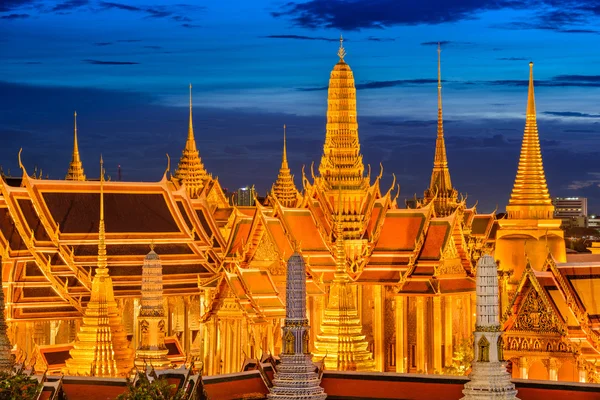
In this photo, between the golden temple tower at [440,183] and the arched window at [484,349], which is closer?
the arched window at [484,349]

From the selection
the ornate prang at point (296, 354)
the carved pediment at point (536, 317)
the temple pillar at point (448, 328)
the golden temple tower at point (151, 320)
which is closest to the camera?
the ornate prang at point (296, 354)

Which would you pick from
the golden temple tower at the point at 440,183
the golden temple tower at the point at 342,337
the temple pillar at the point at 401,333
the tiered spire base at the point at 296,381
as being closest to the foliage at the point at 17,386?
the tiered spire base at the point at 296,381

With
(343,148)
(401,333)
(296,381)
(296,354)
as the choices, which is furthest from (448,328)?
(296,381)

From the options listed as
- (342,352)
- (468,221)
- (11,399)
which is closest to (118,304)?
(342,352)

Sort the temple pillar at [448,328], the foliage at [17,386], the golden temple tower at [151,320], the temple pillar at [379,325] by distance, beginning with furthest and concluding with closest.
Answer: the temple pillar at [379,325] < the temple pillar at [448,328] < the golden temple tower at [151,320] < the foliage at [17,386]

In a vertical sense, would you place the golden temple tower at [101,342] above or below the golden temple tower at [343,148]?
below

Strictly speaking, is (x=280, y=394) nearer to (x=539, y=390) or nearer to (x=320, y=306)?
(x=539, y=390)

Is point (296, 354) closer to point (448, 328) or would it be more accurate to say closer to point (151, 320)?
point (151, 320)

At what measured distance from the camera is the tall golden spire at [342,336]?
36312 millimetres

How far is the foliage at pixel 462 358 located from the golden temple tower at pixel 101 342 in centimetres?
766

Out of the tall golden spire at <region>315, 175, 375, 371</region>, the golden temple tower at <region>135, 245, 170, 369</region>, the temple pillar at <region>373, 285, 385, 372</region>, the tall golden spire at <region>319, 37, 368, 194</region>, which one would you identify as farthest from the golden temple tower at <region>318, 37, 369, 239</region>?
the golden temple tower at <region>135, 245, 170, 369</region>

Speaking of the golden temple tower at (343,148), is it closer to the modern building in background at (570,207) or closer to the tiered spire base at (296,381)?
the tiered spire base at (296,381)

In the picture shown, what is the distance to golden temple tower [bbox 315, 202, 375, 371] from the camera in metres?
36.3

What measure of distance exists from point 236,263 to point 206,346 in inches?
174
